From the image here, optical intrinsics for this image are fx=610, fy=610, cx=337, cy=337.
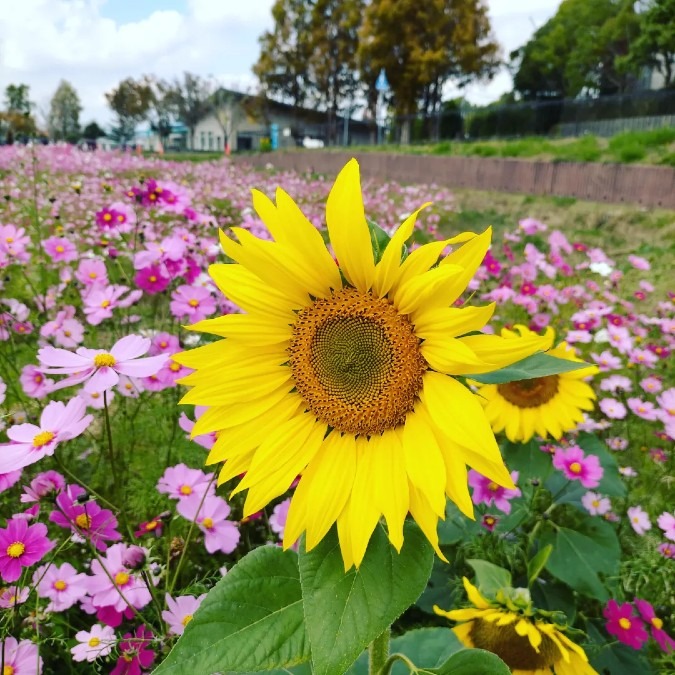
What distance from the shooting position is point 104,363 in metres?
0.95

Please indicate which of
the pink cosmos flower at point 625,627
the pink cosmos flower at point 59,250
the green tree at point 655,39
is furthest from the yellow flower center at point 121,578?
the green tree at point 655,39

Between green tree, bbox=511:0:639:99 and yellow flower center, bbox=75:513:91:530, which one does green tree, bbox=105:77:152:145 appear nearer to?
green tree, bbox=511:0:639:99

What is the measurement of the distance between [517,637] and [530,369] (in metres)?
0.67

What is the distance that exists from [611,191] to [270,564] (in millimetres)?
7853

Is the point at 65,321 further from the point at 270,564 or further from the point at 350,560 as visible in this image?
the point at 350,560

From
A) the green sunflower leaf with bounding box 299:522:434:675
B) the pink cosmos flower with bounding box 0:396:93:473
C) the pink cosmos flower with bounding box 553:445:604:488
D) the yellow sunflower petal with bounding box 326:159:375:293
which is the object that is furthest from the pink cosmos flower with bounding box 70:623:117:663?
the pink cosmos flower with bounding box 553:445:604:488

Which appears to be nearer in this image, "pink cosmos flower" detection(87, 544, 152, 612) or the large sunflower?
the large sunflower

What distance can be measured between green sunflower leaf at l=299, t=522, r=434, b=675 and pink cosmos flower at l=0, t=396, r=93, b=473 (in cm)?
43

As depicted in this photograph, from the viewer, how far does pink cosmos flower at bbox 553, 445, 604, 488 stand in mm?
1573

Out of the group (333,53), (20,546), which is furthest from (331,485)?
(333,53)

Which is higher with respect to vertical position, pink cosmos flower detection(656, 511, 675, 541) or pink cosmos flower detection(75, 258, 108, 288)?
pink cosmos flower detection(75, 258, 108, 288)

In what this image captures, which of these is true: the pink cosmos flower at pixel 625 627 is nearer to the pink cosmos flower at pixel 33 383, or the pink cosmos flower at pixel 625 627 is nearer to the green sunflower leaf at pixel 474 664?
the green sunflower leaf at pixel 474 664

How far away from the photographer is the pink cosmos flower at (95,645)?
1072 millimetres

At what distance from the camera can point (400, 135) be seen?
27.0m
